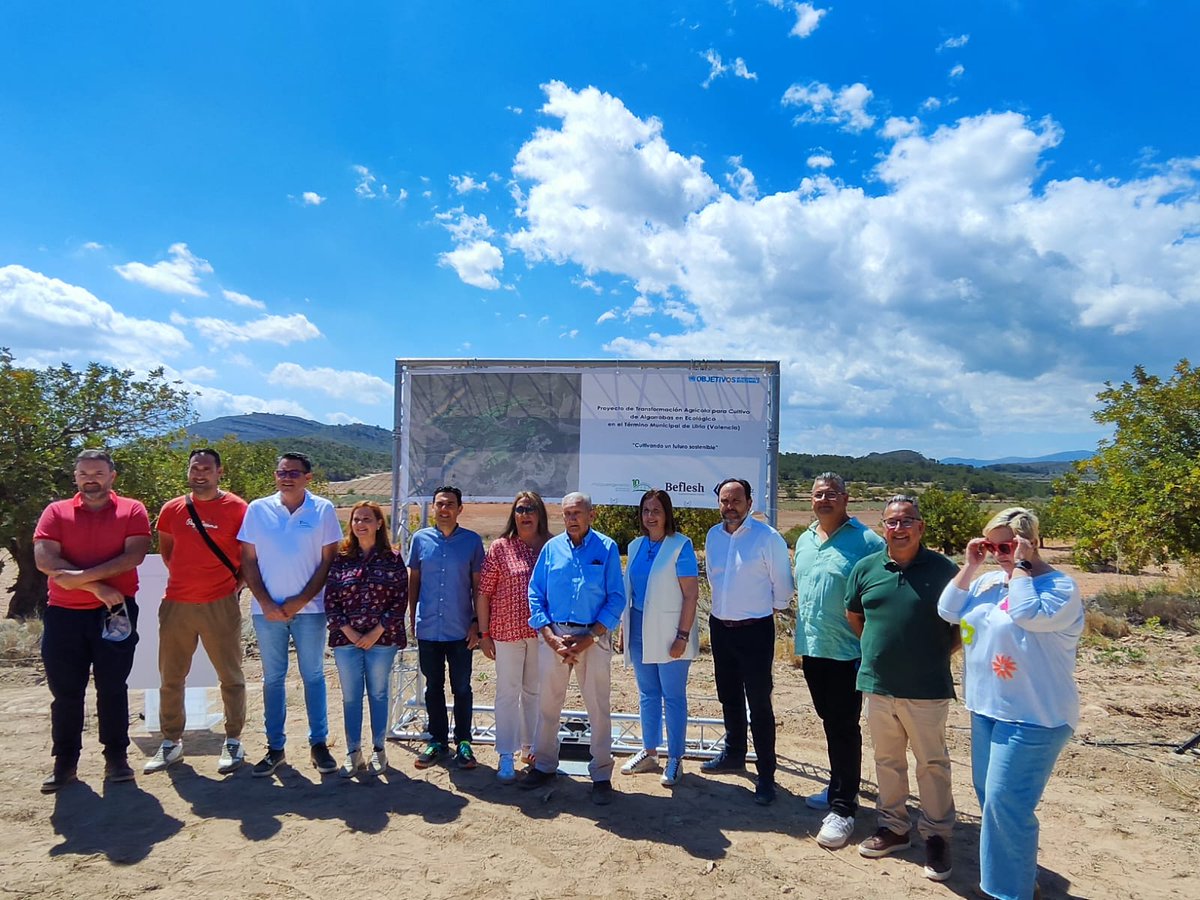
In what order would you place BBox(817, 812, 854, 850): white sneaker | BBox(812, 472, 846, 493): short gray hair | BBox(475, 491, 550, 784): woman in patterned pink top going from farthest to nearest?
BBox(475, 491, 550, 784): woman in patterned pink top → BBox(812, 472, 846, 493): short gray hair → BBox(817, 812, 854, 850): white sneaker

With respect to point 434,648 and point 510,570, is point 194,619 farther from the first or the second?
point 510,570

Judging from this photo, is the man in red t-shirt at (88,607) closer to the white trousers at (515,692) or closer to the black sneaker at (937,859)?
the white trousers at (515,692)

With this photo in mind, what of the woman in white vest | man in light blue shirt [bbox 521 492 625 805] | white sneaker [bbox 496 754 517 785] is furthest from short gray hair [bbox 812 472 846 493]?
white sneaker [bbox 496 754 517 785]

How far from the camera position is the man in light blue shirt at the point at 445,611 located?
479 cm

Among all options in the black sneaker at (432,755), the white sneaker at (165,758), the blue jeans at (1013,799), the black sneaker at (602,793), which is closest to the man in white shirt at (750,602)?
the black sneaker at (602,793)

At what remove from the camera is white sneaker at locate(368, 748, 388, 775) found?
481cm

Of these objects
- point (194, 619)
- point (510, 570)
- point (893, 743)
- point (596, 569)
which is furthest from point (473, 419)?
point (893, 743)

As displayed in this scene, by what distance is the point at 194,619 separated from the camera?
187 inches

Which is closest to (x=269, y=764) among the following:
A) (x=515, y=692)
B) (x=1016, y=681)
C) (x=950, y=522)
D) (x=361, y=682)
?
(x=361, y=682)

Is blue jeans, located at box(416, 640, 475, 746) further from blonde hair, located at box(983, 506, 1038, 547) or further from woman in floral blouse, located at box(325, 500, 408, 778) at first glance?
blonde hair, located at box(983, 506, 1038, 547)

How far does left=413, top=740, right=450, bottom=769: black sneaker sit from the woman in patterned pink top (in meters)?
0.46

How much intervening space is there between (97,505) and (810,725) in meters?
5.77

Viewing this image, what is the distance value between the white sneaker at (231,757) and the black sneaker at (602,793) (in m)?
2.48

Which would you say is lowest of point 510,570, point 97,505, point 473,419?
point 510,570
